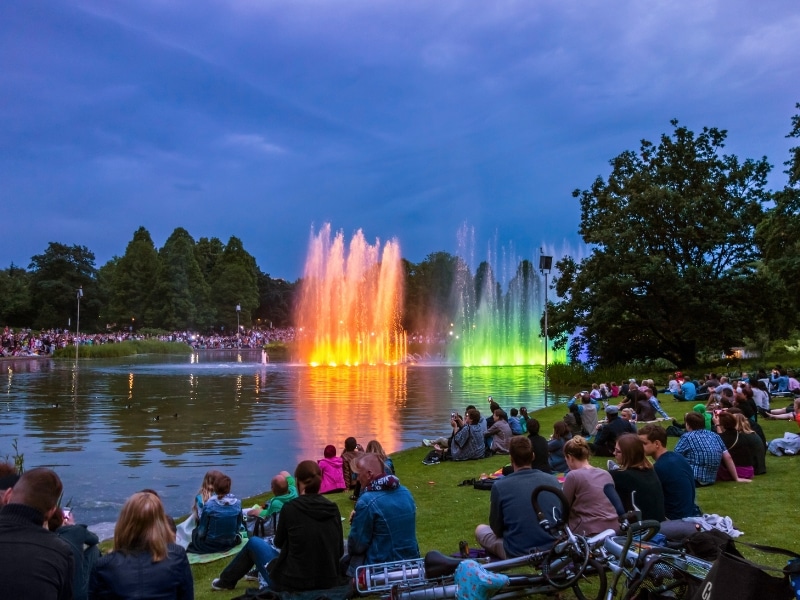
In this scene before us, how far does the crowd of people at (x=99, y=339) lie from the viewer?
7544 centimetres

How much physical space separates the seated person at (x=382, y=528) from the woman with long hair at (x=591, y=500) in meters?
1.65

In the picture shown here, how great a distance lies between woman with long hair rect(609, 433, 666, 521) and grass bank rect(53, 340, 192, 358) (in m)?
74.5

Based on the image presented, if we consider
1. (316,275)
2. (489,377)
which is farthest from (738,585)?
(316,275)

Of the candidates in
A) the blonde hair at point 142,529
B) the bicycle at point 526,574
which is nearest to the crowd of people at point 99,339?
the bicycle at point 526,574

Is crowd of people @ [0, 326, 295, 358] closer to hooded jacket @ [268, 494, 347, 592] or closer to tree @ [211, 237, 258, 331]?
tree @ [211, 237, 258, 331]

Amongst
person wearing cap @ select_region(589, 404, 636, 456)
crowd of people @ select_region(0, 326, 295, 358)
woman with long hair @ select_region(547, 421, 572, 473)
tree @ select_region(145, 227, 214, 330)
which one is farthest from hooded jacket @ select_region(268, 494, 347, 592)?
tree @ select_region(145, 227, 214, 330)

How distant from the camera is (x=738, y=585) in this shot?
3867mm

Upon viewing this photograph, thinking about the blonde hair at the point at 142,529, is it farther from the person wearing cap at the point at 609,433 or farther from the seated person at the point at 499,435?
the seated person at the point at 499,435

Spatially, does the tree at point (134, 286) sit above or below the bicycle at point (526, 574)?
above

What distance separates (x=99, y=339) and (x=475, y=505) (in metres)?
89.6

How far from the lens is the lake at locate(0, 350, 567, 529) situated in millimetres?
15512

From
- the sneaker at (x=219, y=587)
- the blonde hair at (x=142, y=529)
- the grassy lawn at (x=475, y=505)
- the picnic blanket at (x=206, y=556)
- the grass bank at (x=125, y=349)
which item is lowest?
the picnic blanket at (x=206, y=556)

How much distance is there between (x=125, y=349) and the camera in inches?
3150

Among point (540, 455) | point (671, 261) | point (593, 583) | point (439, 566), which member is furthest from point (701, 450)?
point (671, 261)
